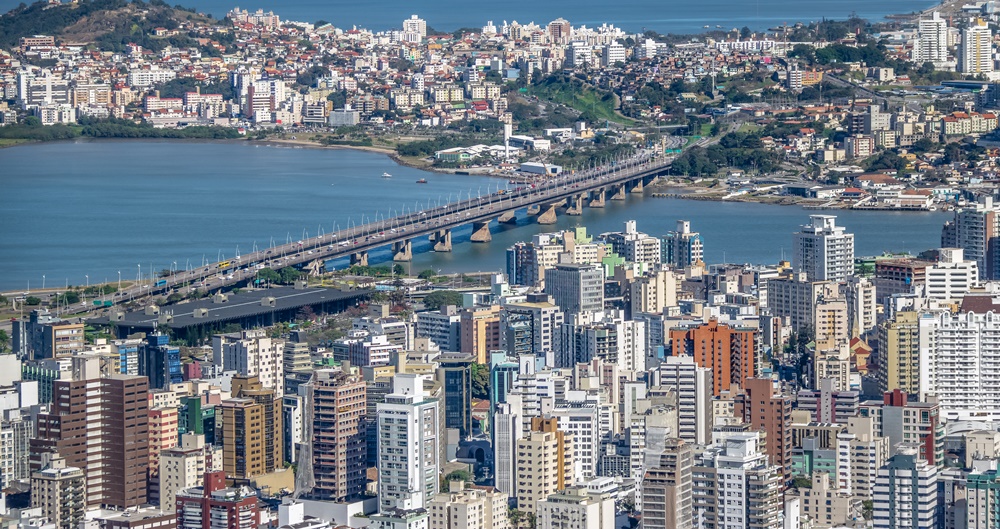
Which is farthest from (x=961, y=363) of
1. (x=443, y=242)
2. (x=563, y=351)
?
(x=443, y=242)

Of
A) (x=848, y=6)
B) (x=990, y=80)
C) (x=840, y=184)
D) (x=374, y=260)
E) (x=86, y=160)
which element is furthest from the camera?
(x=848, y=6)

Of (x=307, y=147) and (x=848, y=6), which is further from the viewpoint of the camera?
(x=848, y=6)

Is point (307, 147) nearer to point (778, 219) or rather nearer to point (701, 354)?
point (778, 219)

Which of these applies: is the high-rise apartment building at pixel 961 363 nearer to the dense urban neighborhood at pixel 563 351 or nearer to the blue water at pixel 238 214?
the dense urban neighborhood at pixel 563 351

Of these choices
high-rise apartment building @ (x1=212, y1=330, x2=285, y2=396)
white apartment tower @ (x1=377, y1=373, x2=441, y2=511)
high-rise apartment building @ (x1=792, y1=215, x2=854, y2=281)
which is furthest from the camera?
high-rise apartment building @ (x1=792, y1=215, x2=854, y2=281)

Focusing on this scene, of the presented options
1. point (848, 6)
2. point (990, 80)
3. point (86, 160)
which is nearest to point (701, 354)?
point (86, 160)

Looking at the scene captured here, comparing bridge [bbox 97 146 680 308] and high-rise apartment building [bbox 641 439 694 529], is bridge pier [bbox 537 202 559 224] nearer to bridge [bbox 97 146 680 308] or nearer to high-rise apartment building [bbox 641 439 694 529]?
bridge [bbox 97 146 680 308]

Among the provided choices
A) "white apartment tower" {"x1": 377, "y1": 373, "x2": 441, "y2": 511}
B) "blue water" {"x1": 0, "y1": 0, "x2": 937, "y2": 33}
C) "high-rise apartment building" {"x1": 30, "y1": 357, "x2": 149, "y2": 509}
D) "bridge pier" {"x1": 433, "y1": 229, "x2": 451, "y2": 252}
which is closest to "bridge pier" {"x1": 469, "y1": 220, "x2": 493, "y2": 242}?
"bridge pier" {"x1": 433, "y1": 229, "x2": 451, "y2": 252}

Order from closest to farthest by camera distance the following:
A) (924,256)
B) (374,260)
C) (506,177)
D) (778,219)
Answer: (924,256) < (374,260) < (778,219) < (506,177)
